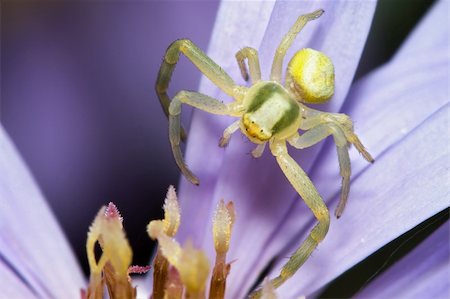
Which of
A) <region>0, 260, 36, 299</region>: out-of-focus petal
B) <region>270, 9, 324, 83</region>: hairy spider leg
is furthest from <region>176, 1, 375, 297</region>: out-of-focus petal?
<region>0, 260, 36, 299</region>: out-of-focus petal

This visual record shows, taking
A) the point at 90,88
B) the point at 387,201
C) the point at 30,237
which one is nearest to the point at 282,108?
the point at 387,201

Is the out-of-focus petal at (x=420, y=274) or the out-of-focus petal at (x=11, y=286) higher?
the out-of-focus petal at (x=11, y=286)

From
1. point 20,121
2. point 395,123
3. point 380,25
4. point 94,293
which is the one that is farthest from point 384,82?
point 20,121

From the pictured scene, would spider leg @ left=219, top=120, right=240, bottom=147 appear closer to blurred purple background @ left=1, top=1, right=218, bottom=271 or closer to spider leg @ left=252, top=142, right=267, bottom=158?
spider leg @ left=252, top=142, right=267, bottom=158

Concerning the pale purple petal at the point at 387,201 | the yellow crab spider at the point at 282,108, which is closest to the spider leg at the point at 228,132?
the yellow crab spider at the point at 282,108

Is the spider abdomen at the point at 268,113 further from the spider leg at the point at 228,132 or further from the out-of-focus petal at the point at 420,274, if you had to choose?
the out-of-focus petal at the point at 420,274

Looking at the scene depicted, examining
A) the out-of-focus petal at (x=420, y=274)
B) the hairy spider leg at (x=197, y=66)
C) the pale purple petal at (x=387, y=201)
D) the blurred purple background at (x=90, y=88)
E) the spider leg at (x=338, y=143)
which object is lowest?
the out-of-focus petal at (x=420, y=274)
